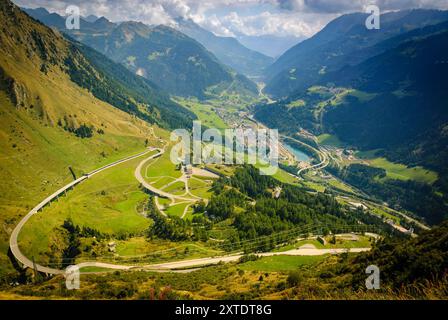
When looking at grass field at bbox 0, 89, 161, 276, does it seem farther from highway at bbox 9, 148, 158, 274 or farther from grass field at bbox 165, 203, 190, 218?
grass field at bbox 165, 203, 190, 218

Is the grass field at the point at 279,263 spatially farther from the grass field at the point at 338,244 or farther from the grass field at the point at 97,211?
the grass field at the point at 97,211

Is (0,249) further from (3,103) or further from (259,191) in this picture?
(259,191)

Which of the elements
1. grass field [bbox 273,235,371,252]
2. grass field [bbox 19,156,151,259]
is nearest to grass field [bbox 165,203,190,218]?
grass field [bbox 19,156,151,259]

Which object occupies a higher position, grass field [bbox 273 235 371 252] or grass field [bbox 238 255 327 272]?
grass field [bbox 238 255 327 272]

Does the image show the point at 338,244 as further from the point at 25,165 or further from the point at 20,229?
the point at 25,165

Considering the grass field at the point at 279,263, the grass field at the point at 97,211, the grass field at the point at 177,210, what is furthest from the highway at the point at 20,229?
the grass field at the point at 279,263

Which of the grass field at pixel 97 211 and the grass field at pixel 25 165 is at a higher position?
the grass field at pixel 25 165

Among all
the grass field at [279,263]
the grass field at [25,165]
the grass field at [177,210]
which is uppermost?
the grass field at [25,165]

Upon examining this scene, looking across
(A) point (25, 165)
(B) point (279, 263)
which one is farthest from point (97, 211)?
(B) point (279, 263)
